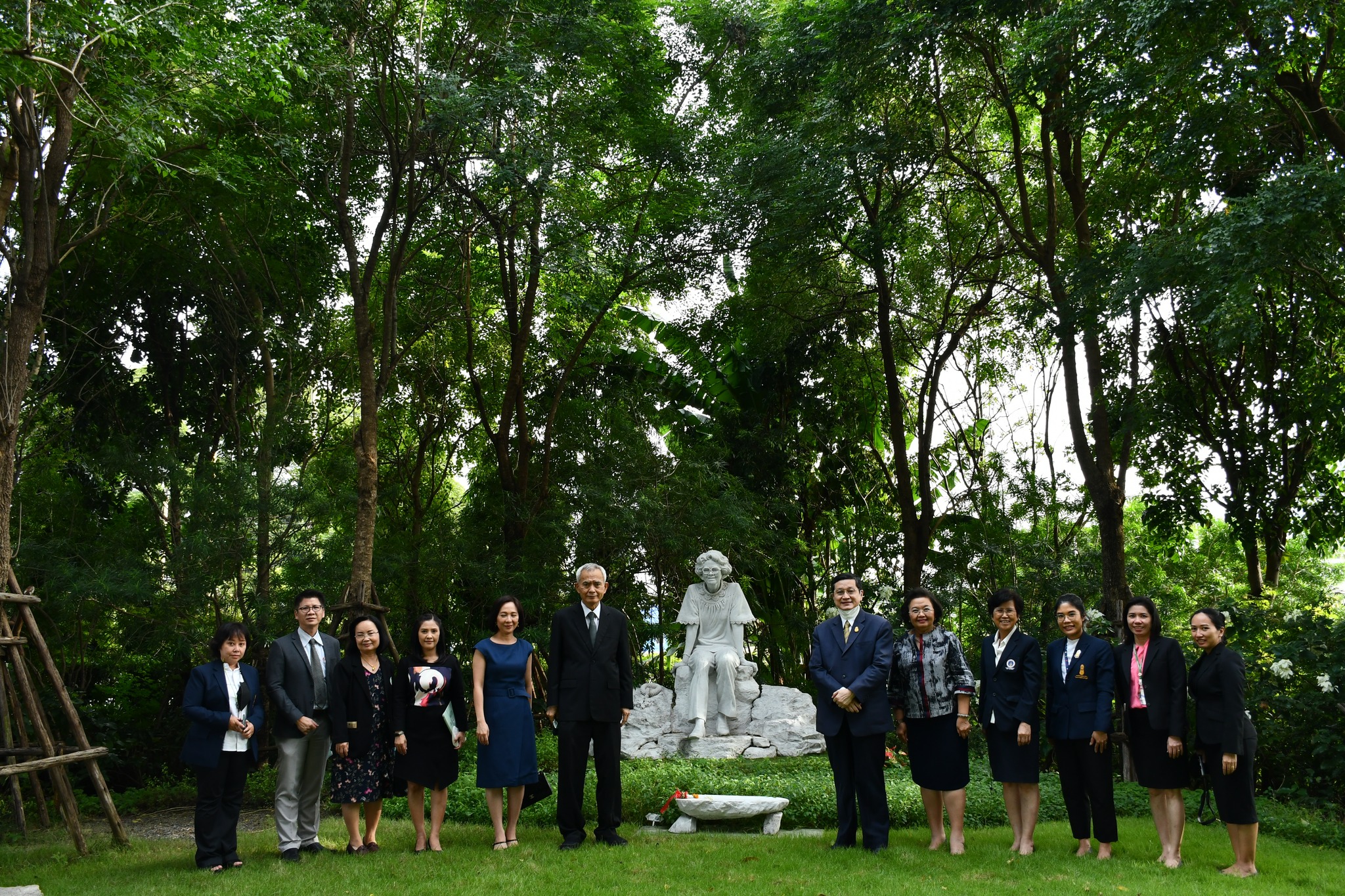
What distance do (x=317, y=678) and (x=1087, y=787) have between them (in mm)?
4199

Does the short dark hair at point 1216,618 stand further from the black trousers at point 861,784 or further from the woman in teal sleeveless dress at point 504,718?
the woman in teal sleeveless dress at point 504,718

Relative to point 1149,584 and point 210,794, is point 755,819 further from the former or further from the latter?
point 1149,584

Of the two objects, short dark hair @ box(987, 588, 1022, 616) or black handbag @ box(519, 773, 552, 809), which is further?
black handbag @ box(519, 773, 552, 809)

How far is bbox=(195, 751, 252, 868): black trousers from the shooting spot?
17.2 ft

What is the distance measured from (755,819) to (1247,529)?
279 inches

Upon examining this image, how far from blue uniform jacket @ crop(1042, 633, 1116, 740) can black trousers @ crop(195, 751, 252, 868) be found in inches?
168

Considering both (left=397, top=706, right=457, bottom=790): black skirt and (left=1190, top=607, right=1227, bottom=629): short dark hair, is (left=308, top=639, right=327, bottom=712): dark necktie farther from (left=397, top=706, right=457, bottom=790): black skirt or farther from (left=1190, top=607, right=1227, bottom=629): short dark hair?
(left=1190, top=607, right=1227, bottom=629): short dark hair

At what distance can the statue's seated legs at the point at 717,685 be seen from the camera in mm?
8992

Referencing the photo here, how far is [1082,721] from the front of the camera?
5223 mm

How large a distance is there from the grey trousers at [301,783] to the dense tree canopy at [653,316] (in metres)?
2.84

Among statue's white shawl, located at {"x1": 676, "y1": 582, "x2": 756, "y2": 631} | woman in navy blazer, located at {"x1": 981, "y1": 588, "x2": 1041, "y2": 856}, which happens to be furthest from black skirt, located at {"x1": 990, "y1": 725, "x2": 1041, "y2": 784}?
statue's white shawl, located at {"x1": 676, "y1": 582, "x2": 756, "y2": 631}

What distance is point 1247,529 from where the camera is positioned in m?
10.5

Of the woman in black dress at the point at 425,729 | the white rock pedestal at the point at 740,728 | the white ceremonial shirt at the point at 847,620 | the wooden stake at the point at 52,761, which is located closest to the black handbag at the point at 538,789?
the woman in black dress at the point at 425,729

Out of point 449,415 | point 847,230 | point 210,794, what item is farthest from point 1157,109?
point 449,415
